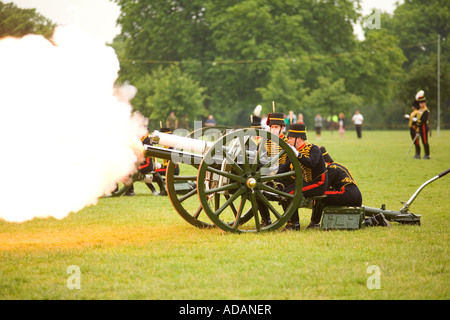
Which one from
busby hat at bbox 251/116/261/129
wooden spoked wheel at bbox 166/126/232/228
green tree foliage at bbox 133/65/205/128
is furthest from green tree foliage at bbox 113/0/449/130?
wooden spoked wheel at bbox 166/126/232/228

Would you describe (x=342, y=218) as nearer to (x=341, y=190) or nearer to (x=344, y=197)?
(x=344, y=197)

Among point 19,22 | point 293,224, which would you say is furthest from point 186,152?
point 19,22

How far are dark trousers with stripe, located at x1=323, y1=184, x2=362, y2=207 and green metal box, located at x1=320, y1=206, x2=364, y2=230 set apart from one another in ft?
0.36

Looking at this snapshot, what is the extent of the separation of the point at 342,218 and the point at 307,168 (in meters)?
0.87

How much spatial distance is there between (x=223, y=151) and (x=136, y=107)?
134 ft

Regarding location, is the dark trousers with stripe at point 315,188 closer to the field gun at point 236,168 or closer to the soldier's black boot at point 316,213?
the field gun at point 236,168

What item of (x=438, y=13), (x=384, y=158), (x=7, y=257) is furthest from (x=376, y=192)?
(x=438, y=13)

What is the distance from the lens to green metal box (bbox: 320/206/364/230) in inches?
349

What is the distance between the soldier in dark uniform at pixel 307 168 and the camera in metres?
8.84

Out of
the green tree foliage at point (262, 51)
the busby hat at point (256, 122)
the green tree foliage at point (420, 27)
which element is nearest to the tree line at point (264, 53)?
the green tree foliage at point (262, 51)

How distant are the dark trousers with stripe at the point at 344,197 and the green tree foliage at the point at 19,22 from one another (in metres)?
22.2

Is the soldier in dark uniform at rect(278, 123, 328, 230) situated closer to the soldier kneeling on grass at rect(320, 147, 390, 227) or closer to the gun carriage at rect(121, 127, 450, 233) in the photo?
the gun carriage at rect(121, 127, 450, 233)

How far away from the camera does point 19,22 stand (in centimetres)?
2888
